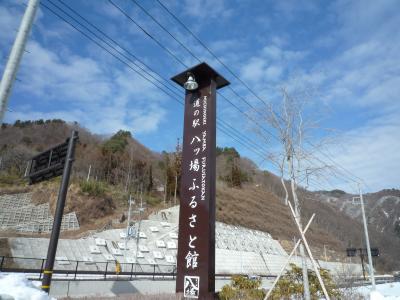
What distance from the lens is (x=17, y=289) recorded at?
4.87m

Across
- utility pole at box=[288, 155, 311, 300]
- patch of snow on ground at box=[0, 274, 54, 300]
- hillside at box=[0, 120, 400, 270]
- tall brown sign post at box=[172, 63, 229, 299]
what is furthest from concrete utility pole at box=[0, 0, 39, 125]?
hillside at box=[0, 120, 400, 270]

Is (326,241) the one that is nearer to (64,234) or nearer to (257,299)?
(64,234)

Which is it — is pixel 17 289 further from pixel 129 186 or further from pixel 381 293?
pixel 129 186

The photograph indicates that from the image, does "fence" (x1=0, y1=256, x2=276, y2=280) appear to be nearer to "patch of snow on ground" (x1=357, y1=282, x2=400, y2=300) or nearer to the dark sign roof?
"patch of snow on ground" (x1=357, y1=282, x2=400, y2=300)

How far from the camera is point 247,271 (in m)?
37.0

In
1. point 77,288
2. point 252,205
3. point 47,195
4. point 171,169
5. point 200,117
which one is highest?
point 171,169

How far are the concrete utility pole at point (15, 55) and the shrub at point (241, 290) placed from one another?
7474 millimetres

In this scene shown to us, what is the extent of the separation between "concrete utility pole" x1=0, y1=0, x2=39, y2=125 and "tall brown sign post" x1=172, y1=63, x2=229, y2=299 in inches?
195

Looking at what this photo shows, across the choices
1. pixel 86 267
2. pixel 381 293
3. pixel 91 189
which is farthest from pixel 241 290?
pixel 91 189

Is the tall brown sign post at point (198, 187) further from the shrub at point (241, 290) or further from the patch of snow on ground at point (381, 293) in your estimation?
the patch of snow on ground at point (381, 293)

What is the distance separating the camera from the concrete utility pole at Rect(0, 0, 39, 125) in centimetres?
575

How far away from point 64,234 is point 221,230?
19.5 m

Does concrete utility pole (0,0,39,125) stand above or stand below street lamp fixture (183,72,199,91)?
below

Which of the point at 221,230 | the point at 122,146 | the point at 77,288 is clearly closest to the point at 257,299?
the point at 77,288
